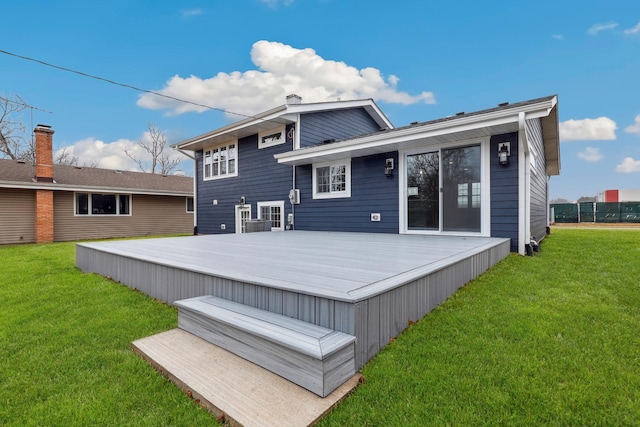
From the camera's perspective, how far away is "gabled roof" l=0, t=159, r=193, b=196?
1154cm

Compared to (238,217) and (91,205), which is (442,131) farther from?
(91,205)

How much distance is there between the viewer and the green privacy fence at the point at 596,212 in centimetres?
1908

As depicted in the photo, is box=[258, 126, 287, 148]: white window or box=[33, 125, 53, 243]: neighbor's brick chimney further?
box=[33, 125, 53, 243]: neighbor's brick chimney

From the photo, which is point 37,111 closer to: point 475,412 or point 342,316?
point 342,316

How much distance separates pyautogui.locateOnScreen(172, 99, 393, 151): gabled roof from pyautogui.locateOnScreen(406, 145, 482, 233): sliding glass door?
3636mm

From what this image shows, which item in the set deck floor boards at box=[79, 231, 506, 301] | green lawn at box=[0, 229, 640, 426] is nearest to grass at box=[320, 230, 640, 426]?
green lawn at box=[0, 229, 640, 426]

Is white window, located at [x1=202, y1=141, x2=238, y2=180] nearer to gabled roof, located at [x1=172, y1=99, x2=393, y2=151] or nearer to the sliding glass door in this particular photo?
gabled roof, located at [x1=172, y1=99, x2=393, y2=151]

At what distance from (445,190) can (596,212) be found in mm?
20039

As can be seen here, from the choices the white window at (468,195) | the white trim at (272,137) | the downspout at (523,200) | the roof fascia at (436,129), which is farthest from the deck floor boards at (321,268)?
the white trim at (272,137)

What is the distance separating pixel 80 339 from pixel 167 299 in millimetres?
937

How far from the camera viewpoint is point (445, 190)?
6.45m

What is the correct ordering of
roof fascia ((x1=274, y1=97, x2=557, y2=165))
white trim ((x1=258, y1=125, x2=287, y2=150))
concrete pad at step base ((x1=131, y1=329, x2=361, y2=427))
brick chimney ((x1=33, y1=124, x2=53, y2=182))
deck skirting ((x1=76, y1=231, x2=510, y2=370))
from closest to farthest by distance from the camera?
1. concrete pad at step base ((x1=131, y1=329, x2=361, y2=427))
2. deck skirting ((x1=76, y1=231, x2=510, y2=370))
3. roof fascia ((x1=274, y1=97, x2=557, y2=165))
4. white trim ((x1=258, y1=125, x2=287, y2=150))
5. brick chimney ((x1=33, y1=124, x2=53, y2=182))

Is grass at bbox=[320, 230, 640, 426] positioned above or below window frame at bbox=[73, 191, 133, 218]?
below

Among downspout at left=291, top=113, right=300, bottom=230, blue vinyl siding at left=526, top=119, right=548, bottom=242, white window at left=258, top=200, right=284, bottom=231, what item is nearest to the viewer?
blue vinyl siding at left=526, top=119, right=548, bottom=242
